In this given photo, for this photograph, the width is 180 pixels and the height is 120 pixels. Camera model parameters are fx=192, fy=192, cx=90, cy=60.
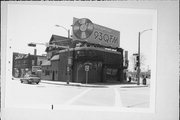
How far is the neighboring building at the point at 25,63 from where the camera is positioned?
14.4ft

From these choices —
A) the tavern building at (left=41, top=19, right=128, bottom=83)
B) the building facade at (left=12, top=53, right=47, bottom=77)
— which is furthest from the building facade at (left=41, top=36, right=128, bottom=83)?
the building facade at (left=12, top=53, right=47, bottom=77)

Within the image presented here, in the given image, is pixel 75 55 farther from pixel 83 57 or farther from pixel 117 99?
pixel 117 99

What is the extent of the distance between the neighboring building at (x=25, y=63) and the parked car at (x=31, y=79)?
97 mm

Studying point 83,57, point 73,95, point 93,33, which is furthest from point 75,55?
point 73,95

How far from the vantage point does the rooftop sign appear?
178 inches

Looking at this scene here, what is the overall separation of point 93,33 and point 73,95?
1.53m

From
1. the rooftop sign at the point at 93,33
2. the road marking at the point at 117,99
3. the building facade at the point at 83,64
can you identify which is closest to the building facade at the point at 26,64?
the building facade at the point at 83,64

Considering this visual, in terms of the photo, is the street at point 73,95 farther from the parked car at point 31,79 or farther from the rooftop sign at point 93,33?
the rooftop sign at point 93,33

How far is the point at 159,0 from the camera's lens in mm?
4238

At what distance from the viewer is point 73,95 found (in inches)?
177

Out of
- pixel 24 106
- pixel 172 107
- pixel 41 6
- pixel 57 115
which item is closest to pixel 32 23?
pixel 41 6

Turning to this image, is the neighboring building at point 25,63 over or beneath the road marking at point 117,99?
over

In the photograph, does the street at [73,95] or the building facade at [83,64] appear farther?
the building facade at [83,64]

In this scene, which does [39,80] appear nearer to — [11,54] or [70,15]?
[11,54]
